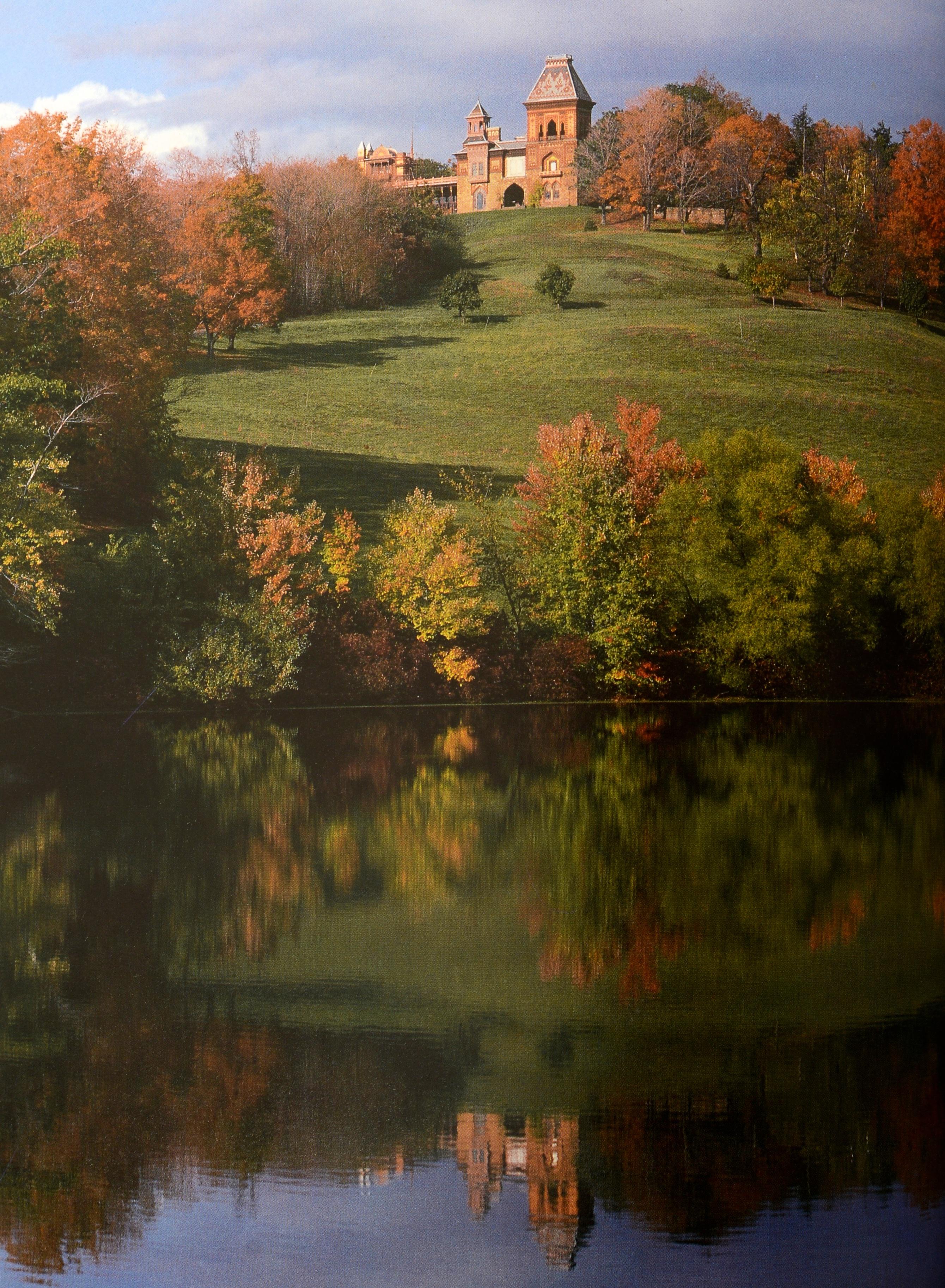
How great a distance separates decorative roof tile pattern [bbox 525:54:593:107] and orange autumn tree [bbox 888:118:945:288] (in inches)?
1071

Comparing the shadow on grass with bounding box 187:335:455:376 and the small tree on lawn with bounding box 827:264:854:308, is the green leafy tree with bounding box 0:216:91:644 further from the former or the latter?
the small tree on lawn with bounding box 827:264:854:308

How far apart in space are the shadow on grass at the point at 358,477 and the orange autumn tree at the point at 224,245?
821 centimetres

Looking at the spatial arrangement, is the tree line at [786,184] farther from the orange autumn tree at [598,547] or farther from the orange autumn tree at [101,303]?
the orange autumn tree at [101,303]

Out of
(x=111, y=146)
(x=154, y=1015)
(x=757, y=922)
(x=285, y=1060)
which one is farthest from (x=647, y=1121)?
(x=111, y=146)

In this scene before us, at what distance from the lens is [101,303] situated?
31.1 metres

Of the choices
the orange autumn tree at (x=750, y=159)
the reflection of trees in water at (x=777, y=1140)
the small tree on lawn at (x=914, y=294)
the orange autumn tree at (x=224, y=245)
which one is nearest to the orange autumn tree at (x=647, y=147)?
the orange autumn tree at (x=750, y=159)

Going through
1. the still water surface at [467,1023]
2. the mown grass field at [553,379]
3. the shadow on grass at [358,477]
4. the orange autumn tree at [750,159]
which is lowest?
the still water surface at [467,1023]

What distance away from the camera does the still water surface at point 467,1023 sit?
8156 mm

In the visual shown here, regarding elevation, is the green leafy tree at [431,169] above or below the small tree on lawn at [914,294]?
above

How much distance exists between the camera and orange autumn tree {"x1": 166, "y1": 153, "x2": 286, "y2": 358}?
147ft

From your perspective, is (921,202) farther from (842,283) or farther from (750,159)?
(750,159)

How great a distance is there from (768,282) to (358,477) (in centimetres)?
2536

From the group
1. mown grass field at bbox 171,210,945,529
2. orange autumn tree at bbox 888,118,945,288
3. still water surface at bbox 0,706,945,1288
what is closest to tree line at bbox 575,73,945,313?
orange autumn tree at bbox 888,118,945,288

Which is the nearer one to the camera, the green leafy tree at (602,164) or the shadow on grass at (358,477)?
the shadow on grass at (358,477)
